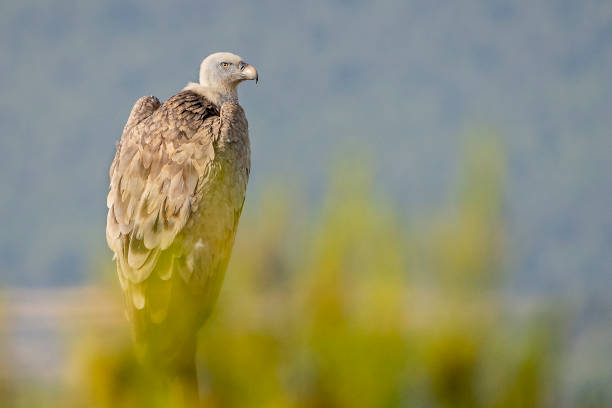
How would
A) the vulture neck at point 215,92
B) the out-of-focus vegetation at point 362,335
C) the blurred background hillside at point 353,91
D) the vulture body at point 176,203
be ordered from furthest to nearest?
the blurred background hillside at point 353,91, the vulture neck at point 215,92, the vulture body at point 176,203, the out-of-focus vegetation at point 362,335

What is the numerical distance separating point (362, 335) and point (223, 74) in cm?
300

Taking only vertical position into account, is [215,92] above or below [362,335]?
above

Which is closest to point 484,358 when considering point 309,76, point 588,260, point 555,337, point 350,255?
point 555,337

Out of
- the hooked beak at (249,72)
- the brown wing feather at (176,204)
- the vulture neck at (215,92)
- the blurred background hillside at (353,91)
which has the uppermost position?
the blurred background hillside at (353,91)

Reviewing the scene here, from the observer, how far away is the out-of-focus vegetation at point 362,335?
3.35 ft

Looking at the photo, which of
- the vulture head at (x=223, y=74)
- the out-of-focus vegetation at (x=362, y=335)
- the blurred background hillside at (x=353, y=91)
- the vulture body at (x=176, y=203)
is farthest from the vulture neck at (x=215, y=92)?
the blurred background hillside at (x=353, y=91)

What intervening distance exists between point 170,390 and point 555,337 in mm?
442

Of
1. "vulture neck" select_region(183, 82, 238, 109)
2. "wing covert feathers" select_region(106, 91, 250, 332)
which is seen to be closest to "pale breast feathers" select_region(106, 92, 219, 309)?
"wing covert feathers" select_region(106, 91, 250, 332)

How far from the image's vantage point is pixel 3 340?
1.04 meters

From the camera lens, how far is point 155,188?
321 centimetres

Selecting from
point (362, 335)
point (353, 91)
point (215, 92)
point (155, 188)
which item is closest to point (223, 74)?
point (215, 92)

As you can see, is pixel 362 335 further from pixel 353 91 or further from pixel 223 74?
pixel 353 91

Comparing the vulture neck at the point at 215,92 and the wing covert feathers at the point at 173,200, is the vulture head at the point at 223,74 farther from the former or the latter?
the wing covert feathers at the point at 173,200

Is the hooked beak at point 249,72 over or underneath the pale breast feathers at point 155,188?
over
